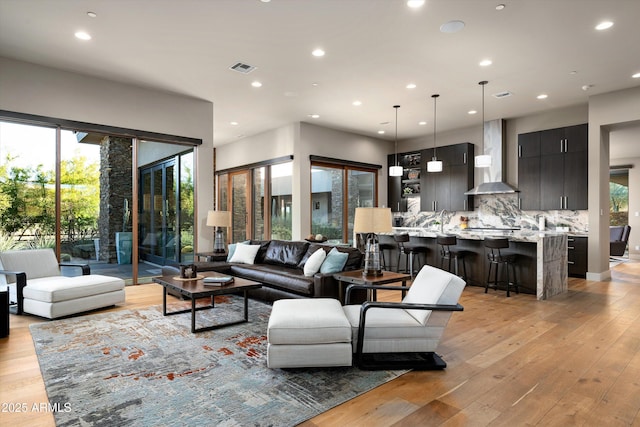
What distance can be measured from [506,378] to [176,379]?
2400 millimetres

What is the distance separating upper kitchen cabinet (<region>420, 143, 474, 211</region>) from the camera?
28.3 feet

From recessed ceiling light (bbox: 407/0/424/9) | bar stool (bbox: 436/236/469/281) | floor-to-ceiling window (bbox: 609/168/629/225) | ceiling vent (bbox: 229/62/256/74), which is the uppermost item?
ceiling vent (bbox: 229/62/256/74)

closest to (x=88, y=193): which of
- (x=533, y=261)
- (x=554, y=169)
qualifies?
(x=533, y=261)

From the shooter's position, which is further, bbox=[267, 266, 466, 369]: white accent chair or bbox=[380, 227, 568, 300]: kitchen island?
bbox=[380, 227, 568, 300]: kitchen island

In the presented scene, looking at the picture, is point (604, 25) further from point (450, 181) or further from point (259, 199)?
point (259, 199)

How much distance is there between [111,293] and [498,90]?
664 centimetres

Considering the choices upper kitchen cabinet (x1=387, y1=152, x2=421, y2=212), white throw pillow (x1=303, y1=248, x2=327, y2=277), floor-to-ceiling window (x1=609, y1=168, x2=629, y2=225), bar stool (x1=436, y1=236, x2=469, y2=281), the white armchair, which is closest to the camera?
the white armchair

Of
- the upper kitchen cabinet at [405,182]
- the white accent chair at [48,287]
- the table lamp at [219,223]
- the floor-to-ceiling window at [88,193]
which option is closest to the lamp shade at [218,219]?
the table lamp at [219,223]

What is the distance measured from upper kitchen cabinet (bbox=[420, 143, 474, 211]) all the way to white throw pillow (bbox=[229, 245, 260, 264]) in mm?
5022

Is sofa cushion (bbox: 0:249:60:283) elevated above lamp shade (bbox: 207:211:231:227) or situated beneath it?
situated beneath

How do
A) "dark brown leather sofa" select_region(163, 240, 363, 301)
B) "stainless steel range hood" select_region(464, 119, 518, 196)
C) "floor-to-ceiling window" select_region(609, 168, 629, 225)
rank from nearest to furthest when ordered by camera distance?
1. "dark brown leather sofa" select_region(163, 240, 363, 301)
2. "stainless steel range hood" select_region(464, 119, 518, 196)
3. "floor-to-ceiling window" select_region(609, 168, 629, 225)

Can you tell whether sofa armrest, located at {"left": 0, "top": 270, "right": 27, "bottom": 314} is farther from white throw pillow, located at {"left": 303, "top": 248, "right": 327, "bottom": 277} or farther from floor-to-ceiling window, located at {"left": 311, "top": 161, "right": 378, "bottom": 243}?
floor-to-ceiling window, located at {"left": 311, "top": 161, "right": 378, "bottom": 243}

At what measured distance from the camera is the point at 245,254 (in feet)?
19.6

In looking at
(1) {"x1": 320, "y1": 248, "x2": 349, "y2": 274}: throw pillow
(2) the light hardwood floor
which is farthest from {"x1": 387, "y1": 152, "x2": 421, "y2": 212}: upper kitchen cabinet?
(1) {"x1": 320, "y1": 248, "x2": 349, "y2": 274}: throw pillow
